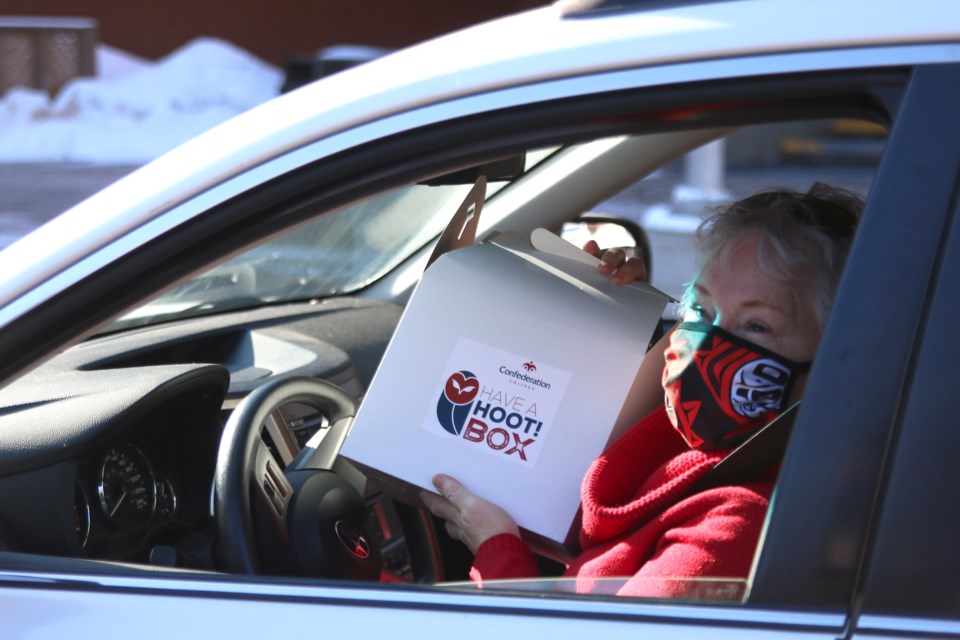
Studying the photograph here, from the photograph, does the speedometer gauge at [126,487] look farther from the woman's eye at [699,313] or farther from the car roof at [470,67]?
the woman's eye at [699,313]

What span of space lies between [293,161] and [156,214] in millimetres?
167

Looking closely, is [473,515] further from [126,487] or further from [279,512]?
[126,487]

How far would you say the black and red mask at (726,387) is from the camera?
5.11ft

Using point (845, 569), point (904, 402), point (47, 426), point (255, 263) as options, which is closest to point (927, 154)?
point (904, 402)

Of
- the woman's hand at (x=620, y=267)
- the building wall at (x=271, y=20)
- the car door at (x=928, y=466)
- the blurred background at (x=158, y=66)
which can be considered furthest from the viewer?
the building wall at (x=271, y=20)

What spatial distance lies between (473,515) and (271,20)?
15503 mm

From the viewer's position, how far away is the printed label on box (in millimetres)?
1719

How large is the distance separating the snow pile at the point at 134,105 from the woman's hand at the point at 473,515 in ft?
40.5

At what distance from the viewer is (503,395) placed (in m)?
1.72

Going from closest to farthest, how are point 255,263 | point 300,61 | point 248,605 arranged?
point 248,605
point 255,263
point 300,61

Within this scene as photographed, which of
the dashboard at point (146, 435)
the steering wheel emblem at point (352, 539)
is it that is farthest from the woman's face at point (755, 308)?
the dashboard at point (146, 435)

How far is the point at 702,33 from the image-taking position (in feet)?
4.05

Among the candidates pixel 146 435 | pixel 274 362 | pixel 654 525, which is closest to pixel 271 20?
pixel 274 362

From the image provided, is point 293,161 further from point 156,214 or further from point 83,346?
point 83,346
